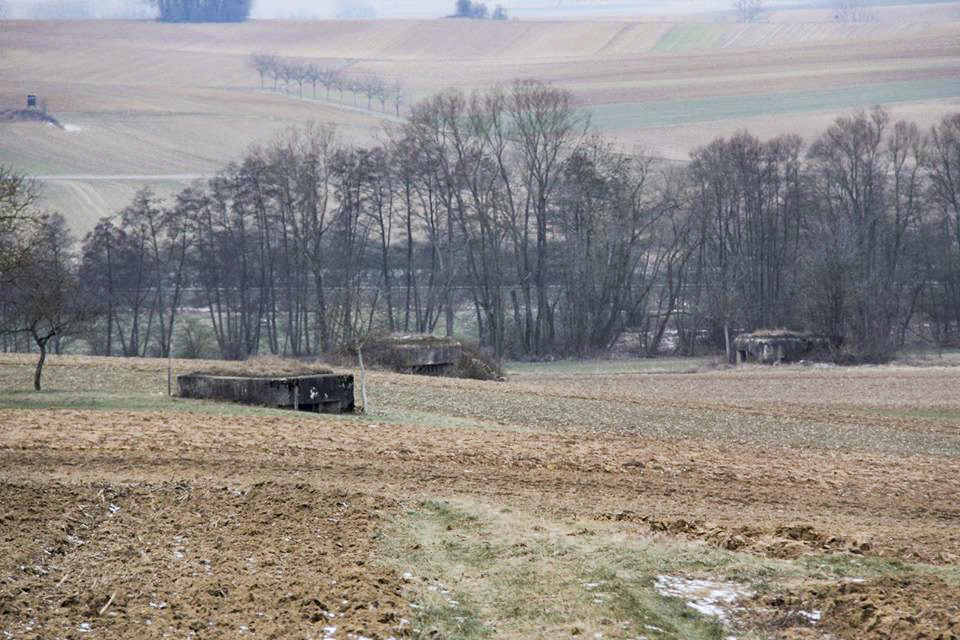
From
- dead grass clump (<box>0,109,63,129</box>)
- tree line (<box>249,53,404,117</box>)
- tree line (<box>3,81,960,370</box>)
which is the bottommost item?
tree line (<box>3,81,960,370</box>)

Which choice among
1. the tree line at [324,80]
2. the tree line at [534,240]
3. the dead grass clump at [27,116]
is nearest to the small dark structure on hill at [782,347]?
the tree line at [534,240]

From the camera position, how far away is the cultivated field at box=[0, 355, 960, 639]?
10.8 meters

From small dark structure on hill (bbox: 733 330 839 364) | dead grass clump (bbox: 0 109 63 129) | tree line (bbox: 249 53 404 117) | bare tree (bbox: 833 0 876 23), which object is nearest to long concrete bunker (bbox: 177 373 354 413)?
small dark structure on hill (bbox: 733 330 839 364)

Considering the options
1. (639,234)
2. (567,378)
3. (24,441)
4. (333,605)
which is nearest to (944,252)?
(639,234)

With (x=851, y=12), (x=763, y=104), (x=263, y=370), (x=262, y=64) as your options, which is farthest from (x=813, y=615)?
(x=851, y=12)

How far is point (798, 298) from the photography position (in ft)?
228

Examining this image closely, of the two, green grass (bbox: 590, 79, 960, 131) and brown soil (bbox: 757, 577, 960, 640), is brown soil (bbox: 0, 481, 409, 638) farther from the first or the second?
green grass (bbox: 590, 79, 960, 131)

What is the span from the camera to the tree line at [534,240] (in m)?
71.8

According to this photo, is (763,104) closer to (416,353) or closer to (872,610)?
(416,353)

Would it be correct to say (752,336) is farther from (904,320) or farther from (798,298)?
(904,320)

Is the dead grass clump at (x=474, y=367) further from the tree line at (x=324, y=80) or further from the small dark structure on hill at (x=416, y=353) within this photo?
the tree line at (x=324, y=80)

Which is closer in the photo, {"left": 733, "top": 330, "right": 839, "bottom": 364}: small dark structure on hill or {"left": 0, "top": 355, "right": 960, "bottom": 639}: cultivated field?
{"left": 0, "top": 355, "right": 960, "bottom": 639}: cultivated field

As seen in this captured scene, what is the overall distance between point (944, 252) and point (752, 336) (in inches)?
956

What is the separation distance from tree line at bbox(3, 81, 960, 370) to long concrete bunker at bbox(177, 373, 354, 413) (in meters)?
39.7
